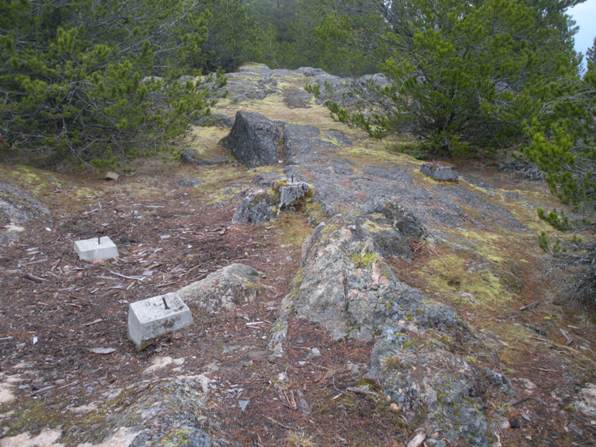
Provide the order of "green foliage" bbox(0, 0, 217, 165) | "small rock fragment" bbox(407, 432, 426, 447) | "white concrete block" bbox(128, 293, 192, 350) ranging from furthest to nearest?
"green foliage" bbox(0, 0, 217, 165) < "white concrete block" bbox(128, 293, 192, 350) < "small rock fragment" bbox(407, 432, 426, 447)

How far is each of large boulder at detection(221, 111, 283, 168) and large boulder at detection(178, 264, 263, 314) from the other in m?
4.10

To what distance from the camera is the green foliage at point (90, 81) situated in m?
6.17

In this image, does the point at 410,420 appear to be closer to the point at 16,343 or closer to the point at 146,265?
the point at 16,343

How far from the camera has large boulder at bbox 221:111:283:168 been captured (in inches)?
313

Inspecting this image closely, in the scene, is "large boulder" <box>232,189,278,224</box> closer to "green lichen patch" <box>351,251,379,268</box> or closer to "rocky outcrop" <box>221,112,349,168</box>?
"green lichen patch" <box>351,251,379,268</box>

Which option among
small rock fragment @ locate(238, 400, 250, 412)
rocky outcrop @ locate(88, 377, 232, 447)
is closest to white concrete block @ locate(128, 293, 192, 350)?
rocky outcrop @ locate(88, 377, 232, 447)

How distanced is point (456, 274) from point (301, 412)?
7.33ft

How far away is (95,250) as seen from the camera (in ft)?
15.2

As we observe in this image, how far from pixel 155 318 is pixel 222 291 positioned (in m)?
0.64

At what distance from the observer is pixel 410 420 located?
2500 millimetres

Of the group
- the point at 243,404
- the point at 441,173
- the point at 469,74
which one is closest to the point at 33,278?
the point at 243,404

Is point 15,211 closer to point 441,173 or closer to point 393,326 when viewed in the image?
point 393,326

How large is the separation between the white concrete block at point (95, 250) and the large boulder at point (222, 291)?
1251mm

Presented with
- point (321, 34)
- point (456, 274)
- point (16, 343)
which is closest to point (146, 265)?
point (16, 343)
